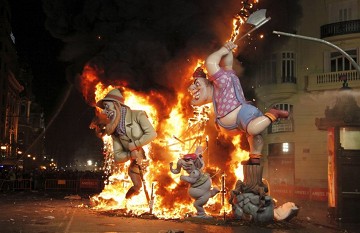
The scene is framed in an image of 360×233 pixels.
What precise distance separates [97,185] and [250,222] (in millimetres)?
17818

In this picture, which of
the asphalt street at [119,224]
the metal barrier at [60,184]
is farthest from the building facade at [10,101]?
the asphalt street at [119,224]

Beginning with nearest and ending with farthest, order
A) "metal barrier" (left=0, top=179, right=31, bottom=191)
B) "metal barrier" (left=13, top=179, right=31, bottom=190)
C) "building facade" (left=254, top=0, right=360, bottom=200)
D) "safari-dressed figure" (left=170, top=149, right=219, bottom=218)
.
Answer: "safari-dressed figure" (left=170, top=149, right=219, bottom=218) → "building facade" (left=254, top=0, right=360, bottom=200) → "metal barrier" (left=0, top=179, right=31, bottom=191) → "metal barrier" (left=13, top=179, right=31, bottom=190)

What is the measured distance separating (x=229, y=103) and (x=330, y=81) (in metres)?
18.1

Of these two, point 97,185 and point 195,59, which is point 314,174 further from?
point 195,59

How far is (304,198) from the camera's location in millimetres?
26359

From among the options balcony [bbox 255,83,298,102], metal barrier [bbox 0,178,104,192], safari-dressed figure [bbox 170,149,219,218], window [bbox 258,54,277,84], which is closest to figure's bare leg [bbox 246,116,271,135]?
safari-dressed figure [bbox 170,149,219,218]

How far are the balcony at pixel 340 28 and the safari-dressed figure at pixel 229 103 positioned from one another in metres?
18.4

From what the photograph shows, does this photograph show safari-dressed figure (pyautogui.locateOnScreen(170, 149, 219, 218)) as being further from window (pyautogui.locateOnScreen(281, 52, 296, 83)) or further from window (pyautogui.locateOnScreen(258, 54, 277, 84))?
window (pyautogui.locateOnScreen(258, 54, 277, 84))

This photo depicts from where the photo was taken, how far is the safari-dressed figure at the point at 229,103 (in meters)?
14.0

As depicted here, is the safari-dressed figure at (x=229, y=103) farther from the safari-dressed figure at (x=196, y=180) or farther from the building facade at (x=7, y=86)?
the building facade at (x=7, y=86)

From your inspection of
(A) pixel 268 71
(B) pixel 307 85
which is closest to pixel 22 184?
(A) pixel 268 71

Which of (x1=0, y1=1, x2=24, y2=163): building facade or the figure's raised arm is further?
(x1=0, y1=1, x2=24, y2=163): building facade

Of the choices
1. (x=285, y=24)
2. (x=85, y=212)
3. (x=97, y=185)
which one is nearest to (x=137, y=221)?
(x=85, y=212)

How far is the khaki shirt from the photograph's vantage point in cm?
1452
